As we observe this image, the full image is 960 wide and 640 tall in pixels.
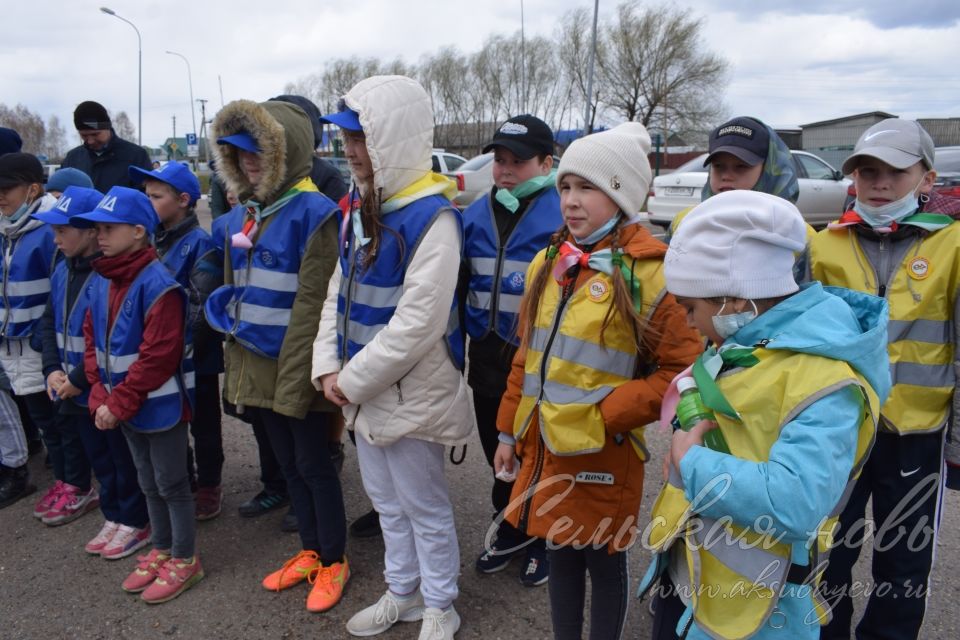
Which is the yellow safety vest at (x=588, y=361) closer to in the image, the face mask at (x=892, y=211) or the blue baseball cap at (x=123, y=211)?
the face mask at (x=892, y=211)

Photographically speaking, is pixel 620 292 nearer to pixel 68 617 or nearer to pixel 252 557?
pixel 252 557

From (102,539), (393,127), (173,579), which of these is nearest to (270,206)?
(393,127)

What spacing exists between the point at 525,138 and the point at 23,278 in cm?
296

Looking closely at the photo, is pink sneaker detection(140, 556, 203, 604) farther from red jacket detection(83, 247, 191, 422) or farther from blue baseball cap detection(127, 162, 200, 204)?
blue baseball cap detection(127, 162, 200, 204)

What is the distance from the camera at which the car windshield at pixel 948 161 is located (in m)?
10.1

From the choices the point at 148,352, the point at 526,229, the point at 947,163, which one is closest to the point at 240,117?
the point at 148,352

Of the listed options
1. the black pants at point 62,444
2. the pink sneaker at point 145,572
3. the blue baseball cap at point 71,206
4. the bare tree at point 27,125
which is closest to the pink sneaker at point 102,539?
the pink sneaker at point 145,572

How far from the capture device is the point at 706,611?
5.47 feet

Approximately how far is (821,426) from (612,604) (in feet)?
3.90

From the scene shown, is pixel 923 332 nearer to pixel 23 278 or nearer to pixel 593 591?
pixel 593 591

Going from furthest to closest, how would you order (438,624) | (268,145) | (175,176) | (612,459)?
(175,176)
(268,145)
(438,624)
(612,459)

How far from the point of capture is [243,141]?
113 inches

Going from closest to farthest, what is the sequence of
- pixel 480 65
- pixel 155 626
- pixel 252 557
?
pixel 155 626
pixel 252 557
pixel 480 65

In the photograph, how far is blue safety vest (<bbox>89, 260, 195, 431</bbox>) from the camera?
298cm
